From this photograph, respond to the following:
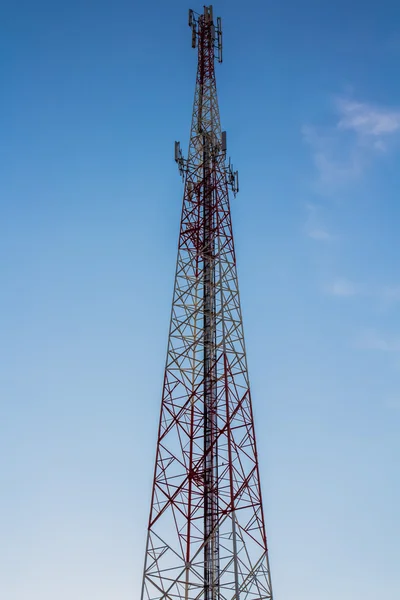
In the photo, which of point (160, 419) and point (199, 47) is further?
point (199, 47)

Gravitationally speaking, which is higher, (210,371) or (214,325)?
(214,325)

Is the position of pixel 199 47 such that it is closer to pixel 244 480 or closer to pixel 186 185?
pixel 186 185

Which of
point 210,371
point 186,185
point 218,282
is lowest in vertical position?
point 210,371

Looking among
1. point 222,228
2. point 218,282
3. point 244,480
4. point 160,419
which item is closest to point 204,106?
point 222,228

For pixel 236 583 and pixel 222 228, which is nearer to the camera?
pixel 236 583

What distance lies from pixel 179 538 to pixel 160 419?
635 cm

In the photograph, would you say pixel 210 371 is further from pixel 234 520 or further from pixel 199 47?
pixel 199 47

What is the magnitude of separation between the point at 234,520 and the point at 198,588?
4010 mm

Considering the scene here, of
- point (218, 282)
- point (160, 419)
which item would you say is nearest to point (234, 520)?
point (160, 419)

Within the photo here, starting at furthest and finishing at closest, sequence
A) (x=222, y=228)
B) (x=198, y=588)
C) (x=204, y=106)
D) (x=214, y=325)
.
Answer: (x=204, y=106) → (x=222, y=228) → (x=214, y=325) → (x=198, y=588)

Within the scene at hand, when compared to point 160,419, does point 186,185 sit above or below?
above

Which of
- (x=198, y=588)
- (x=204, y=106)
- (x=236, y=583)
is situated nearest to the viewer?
(x=236, y=583)

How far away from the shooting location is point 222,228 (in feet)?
140

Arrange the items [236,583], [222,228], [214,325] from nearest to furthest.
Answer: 1. [236,583]
2. [214,325]
3. [222,228]
